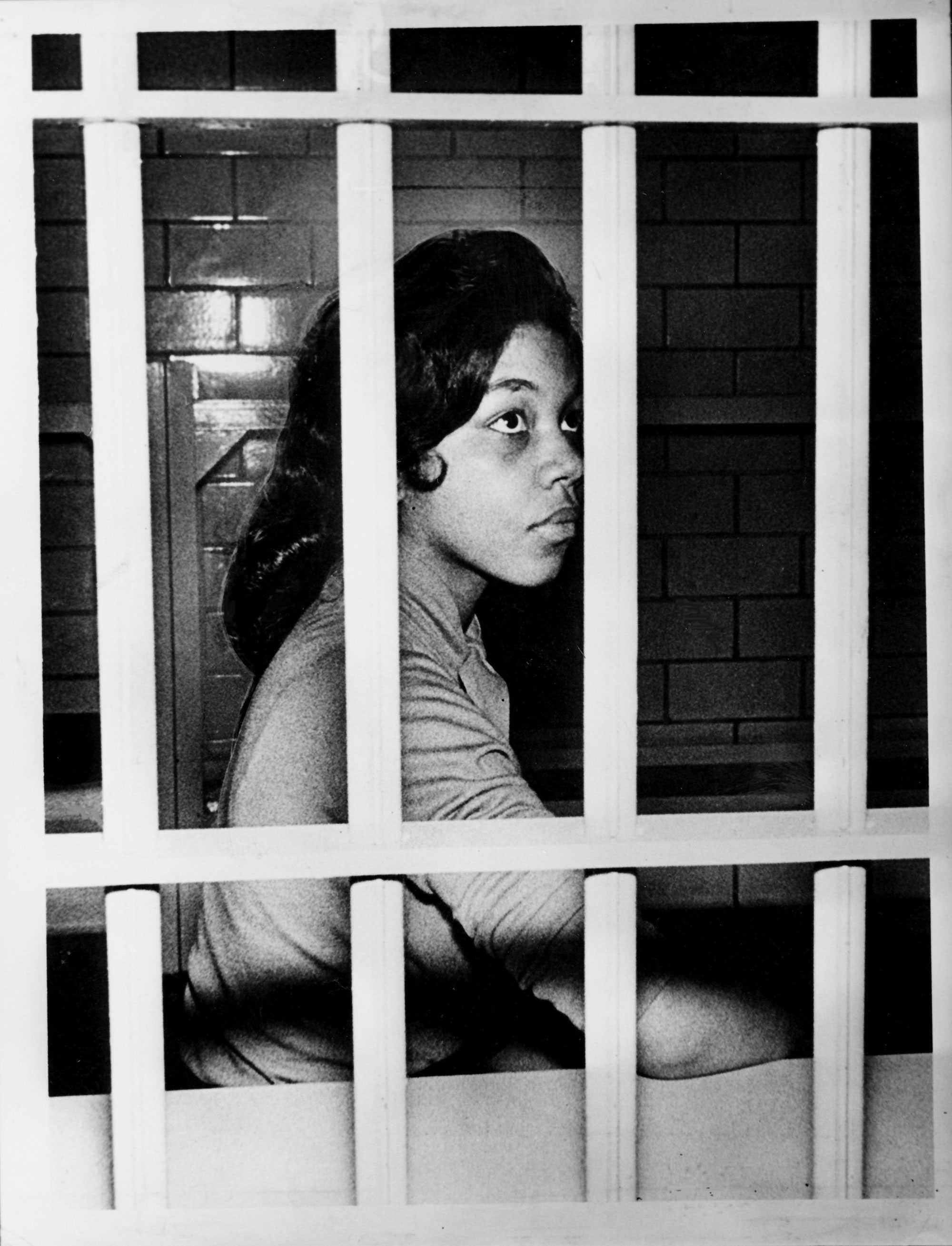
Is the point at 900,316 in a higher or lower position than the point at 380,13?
lower

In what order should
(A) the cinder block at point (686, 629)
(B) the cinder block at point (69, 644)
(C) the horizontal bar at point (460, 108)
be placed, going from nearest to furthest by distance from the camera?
(C) the horizontal bar at point (460, 108) < (B) the cinder block at point (69, 644) < (A) the cinder block at point (686, 629)

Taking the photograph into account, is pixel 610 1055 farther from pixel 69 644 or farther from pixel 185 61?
pixel 185 61

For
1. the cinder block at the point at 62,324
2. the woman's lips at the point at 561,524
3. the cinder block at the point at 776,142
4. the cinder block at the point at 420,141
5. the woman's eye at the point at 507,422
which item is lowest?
the woman's lips at the point at 561,524

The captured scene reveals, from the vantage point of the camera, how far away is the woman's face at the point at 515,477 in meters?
1.46

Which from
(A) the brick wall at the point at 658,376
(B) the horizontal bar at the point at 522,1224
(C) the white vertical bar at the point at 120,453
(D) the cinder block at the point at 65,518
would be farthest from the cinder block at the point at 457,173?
(B) the horizontal bar at the point at 522,1224

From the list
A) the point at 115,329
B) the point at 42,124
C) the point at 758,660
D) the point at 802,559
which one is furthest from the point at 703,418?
the point at 42,124

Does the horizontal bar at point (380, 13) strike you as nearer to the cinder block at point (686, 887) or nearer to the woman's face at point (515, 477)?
the woman's face at point (515, 477)

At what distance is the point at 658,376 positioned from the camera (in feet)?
4.70

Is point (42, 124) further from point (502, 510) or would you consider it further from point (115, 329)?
point (502, 510)

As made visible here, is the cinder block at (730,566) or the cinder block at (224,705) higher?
the cinder block at (730,566)

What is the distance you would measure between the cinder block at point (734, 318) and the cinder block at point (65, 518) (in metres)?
0.77

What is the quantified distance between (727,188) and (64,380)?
862mm

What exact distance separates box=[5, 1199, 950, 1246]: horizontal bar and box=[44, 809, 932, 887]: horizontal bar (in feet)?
1.39

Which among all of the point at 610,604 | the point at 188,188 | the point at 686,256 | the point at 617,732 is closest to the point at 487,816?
the point at 617,732
